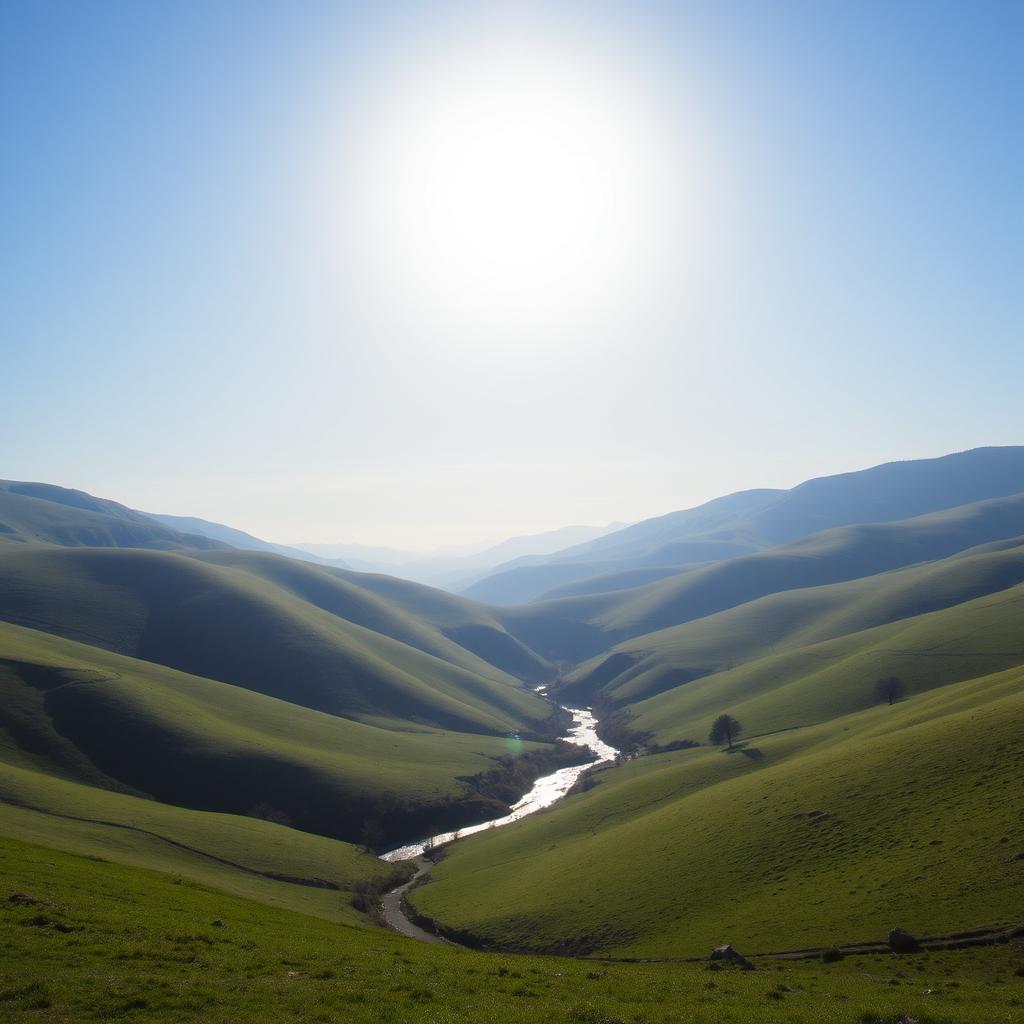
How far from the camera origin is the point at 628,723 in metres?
162

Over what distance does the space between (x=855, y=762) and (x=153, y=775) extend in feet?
312

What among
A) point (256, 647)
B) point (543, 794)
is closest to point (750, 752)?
point (543, 794)

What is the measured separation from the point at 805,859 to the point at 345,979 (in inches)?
1462

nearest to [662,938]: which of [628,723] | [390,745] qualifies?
[390,745]

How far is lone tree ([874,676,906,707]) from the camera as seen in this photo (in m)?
103

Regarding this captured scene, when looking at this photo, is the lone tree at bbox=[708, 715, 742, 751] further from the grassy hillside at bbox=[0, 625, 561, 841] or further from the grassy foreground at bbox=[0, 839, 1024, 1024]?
the grassy foreground at bbox=[0, 839, 1024, 1024]

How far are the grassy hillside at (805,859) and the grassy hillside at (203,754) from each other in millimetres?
29465

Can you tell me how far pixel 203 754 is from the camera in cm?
10069

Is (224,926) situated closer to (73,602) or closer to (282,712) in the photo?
(282,712)

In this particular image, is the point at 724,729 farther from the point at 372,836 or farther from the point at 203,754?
the point at 203,754

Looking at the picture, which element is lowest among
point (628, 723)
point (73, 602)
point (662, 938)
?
point (628, 723)

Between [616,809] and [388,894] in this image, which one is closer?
[388,894]

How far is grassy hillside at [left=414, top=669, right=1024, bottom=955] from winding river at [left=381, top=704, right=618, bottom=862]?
1705 centimetres

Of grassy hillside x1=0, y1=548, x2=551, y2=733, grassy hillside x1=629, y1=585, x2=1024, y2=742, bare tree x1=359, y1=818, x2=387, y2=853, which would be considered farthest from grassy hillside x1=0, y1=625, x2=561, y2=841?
grassy hillside x1=629, y1=585, x2=1024, y2=742
